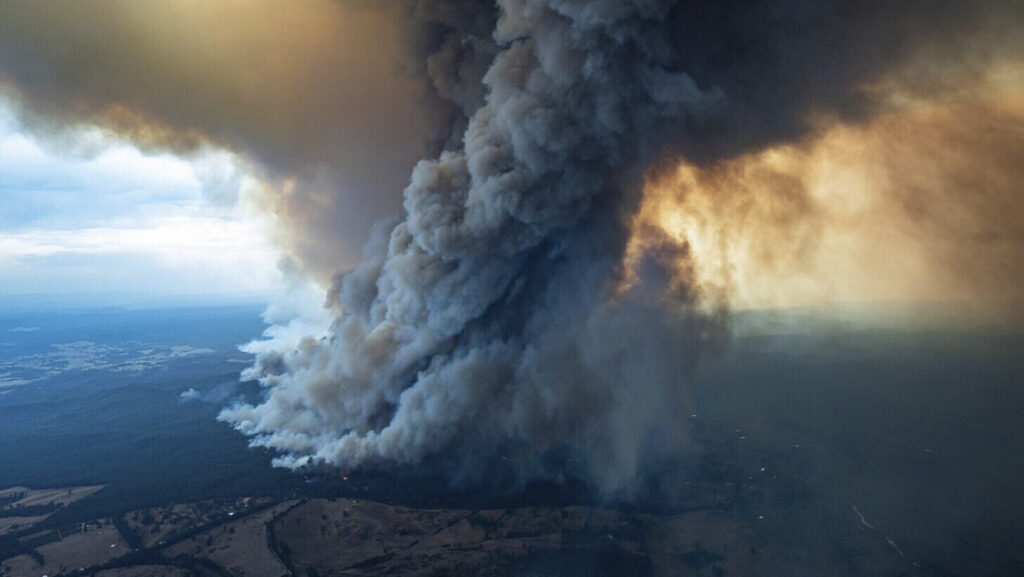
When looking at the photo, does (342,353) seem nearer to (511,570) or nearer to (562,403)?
(562,403)

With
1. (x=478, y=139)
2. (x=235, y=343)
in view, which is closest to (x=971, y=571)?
(x=478, y=139)

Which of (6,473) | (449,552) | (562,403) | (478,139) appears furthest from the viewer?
(6,473)

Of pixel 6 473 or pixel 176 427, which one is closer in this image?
pixel 6 473

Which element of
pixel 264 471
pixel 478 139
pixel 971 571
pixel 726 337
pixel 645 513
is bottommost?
pixel 971 571

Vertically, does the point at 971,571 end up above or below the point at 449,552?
below

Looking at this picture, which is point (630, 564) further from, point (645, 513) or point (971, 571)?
point (971, 571)

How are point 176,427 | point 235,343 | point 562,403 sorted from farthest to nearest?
point 235,343
point 176,427
point 562,403
